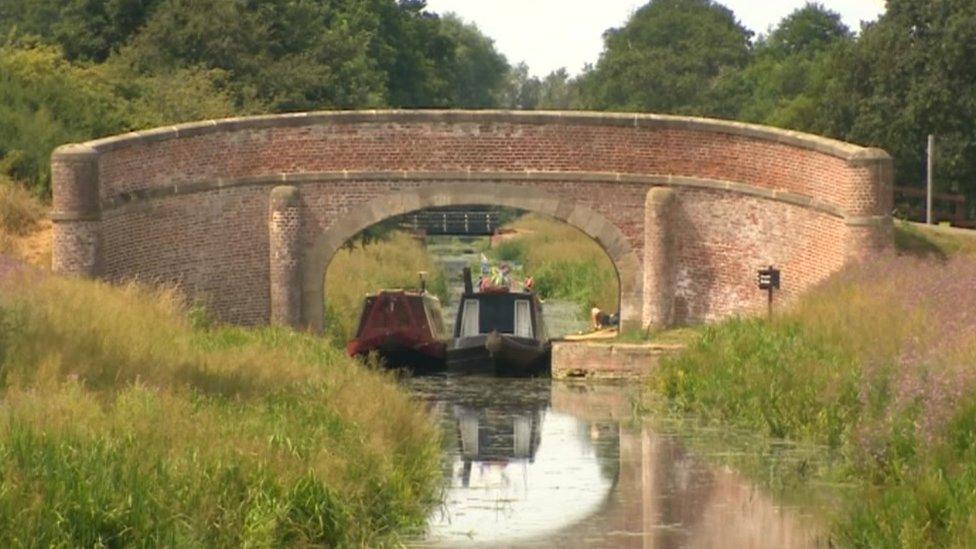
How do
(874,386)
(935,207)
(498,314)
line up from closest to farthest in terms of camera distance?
(874,386) < (498,314) < (935,207)

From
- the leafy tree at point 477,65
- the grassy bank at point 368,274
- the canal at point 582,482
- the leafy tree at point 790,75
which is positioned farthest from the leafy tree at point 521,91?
the canal at point 582,482

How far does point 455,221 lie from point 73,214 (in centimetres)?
3555

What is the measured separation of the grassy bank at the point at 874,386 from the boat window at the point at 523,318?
16.2 ft

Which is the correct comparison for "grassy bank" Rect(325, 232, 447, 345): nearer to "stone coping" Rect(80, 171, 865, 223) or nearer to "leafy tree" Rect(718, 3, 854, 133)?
"stone coping" Rect(80, 171, 865, 223)

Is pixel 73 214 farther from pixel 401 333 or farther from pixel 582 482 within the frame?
pixel 582 482

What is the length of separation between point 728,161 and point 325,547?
17425mm

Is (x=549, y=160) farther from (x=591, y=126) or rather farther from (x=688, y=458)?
(x=688, y=458)

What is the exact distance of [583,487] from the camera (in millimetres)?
23266

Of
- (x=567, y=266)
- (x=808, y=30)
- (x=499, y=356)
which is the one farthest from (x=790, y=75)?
(x=499, y=356)

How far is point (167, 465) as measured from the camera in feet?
57.1

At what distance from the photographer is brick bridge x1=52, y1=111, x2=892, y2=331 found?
3425 centimetres

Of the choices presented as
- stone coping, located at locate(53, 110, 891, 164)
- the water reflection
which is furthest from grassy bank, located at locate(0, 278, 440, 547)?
stone coping, located at locate(53, 110, 891, 164)

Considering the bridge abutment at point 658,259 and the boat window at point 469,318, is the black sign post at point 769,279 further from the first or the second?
the boat window at point 469,318

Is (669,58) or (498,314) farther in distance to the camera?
(669,58)
